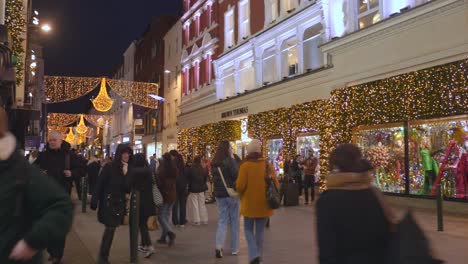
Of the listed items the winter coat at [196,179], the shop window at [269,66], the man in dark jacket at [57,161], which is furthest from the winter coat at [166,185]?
the shop window at [269,66]

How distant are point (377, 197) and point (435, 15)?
1318 cm

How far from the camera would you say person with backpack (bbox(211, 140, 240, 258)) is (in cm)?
838

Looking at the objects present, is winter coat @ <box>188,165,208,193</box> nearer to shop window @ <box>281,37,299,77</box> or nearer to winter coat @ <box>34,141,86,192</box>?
winter coat @ <box>34,141,86,192</box>

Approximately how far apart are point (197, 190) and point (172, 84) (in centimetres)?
3205

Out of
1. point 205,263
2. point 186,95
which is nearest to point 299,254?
point 205,263

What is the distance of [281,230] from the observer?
11.4 m

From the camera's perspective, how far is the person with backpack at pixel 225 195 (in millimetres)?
8375

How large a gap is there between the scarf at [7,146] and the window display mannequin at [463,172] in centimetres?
1378

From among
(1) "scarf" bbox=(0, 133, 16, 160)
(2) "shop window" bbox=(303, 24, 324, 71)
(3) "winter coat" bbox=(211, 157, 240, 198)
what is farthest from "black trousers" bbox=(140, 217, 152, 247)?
(2) "shop window" bbox=(303, 24, 324, 71)

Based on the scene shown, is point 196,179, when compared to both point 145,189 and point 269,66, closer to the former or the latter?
point 145,189

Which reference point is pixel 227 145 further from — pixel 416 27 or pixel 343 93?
pixel 343 93

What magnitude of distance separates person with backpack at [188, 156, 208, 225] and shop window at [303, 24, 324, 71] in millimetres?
10186

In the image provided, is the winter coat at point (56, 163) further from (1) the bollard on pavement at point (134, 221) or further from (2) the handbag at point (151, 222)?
(2) the handbag at point (151, 222)

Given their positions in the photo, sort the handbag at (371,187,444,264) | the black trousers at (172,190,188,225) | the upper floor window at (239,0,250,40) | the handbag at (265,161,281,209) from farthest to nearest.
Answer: the upper floor window at (239,0,250,40) → the black trousers at (172,190,188,225) → the handbag at (265,161,281,209) → the handbag at (371,187,444,264)
